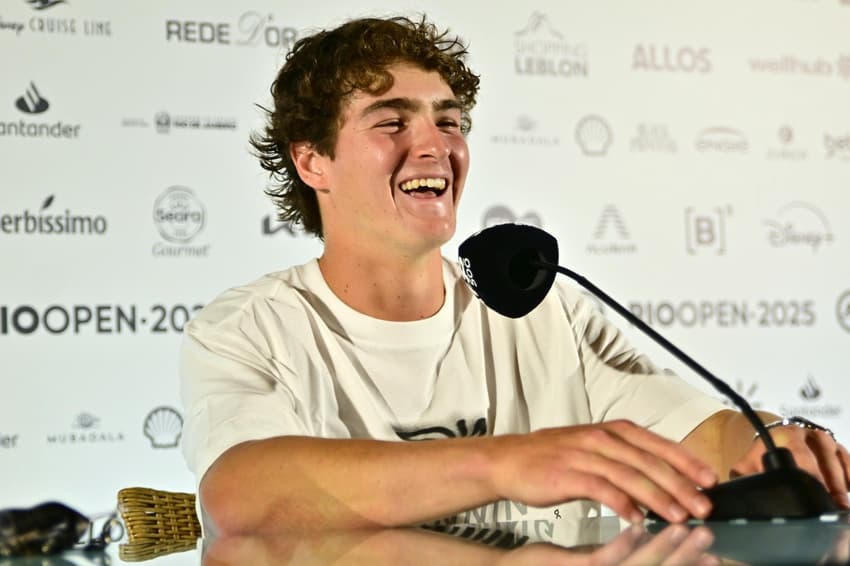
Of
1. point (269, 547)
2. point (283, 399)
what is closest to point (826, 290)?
point (283, 399)

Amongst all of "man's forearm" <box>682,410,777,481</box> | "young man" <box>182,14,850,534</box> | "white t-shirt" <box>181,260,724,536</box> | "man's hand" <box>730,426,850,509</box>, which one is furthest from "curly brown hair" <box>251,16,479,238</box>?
"man's hand" <box>730,426,850,509</box>

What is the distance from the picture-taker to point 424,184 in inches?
69.1

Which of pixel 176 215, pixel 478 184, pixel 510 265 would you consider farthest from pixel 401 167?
pixel 478 184

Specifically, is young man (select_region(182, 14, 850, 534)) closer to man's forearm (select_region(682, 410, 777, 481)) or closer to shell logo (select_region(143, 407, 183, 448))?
man's forearm (select_region(682, 410, 777, 481))

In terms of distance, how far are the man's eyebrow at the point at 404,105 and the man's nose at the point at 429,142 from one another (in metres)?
0.03

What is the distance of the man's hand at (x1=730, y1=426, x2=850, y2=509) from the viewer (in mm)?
1229

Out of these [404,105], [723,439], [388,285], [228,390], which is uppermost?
[404,105]

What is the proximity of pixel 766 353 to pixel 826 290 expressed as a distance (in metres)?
0.34

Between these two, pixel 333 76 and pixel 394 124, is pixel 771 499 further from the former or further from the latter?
pixel 333 76

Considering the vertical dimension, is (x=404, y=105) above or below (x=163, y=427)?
above

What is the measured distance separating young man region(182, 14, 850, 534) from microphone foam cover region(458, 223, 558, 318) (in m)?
0.16

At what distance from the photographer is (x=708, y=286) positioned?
392 cm

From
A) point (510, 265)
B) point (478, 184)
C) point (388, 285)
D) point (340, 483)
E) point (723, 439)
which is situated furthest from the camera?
point (478, 184)

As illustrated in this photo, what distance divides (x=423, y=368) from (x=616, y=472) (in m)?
0.72
